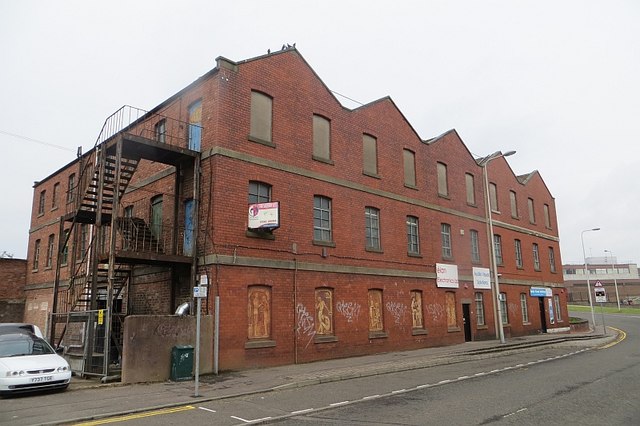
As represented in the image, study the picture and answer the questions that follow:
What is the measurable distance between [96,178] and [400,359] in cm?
1194

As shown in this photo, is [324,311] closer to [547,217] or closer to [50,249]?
[50,249]

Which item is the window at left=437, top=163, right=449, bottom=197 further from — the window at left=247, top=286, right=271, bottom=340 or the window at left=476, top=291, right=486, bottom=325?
the window at left=247, top=286, right=271, bottom=340

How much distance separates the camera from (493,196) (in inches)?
1200

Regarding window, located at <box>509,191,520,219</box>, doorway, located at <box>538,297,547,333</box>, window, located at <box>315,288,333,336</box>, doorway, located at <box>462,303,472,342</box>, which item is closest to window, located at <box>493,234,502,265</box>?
window, located at <box>509,191,520,219</box>

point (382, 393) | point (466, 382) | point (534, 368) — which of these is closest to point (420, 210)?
point (534, 368)

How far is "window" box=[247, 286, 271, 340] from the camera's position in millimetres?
15648

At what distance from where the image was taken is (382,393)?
37.7ft

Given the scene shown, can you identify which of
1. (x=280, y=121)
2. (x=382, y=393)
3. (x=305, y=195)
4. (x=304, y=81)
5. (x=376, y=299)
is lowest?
(x=382, y=393)

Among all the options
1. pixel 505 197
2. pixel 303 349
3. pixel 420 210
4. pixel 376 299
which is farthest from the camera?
pixel 505 197

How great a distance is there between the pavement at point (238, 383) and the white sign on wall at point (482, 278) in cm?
650

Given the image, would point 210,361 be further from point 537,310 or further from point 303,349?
point 537,310

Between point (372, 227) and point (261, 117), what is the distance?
271 inches

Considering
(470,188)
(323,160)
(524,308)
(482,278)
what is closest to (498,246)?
(482,278)

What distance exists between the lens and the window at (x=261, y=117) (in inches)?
674
